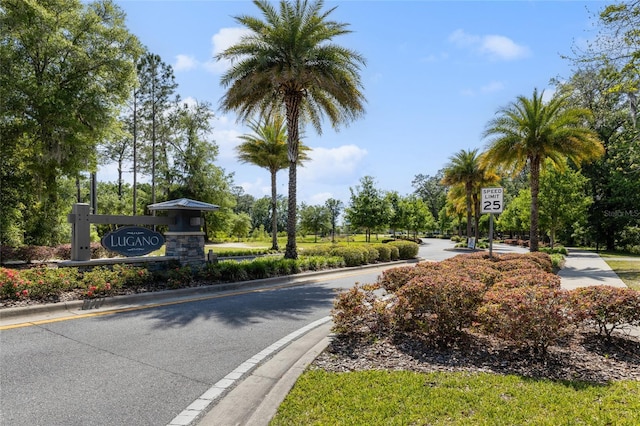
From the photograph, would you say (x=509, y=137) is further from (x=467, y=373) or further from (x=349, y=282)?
(x=467, y=373)

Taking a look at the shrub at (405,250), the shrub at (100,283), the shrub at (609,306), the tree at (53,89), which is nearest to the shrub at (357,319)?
the shrub at (609,306)

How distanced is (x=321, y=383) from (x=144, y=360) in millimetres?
2315

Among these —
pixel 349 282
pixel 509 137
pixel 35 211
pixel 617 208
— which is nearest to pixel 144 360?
pixel 349 282

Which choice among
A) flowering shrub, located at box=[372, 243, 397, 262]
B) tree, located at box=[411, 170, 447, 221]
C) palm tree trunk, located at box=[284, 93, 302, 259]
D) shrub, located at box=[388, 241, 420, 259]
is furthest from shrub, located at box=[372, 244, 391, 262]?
tree, located at box=[411, 170, 447, 221]

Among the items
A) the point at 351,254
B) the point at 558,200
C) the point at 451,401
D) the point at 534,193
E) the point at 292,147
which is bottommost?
the point at 451,401

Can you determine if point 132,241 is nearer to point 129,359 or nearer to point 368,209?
point 129,359

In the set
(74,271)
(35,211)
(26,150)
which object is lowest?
(74,271)

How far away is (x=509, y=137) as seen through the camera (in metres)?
20.4

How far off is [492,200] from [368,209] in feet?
80.1

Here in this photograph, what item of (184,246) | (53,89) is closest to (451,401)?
(184,246)

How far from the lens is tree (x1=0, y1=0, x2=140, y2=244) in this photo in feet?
49.5

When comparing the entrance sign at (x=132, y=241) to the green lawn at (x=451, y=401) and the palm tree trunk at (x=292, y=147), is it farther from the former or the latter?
the green lawn at (x=451, y=401)

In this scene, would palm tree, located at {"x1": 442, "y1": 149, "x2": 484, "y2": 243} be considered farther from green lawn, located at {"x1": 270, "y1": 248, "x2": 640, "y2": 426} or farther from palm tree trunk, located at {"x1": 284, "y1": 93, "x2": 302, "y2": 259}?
green lawn, located at {"x1": 270, "y1": 248, "x2": 640, "y2": 426}

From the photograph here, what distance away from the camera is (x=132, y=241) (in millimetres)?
10070
